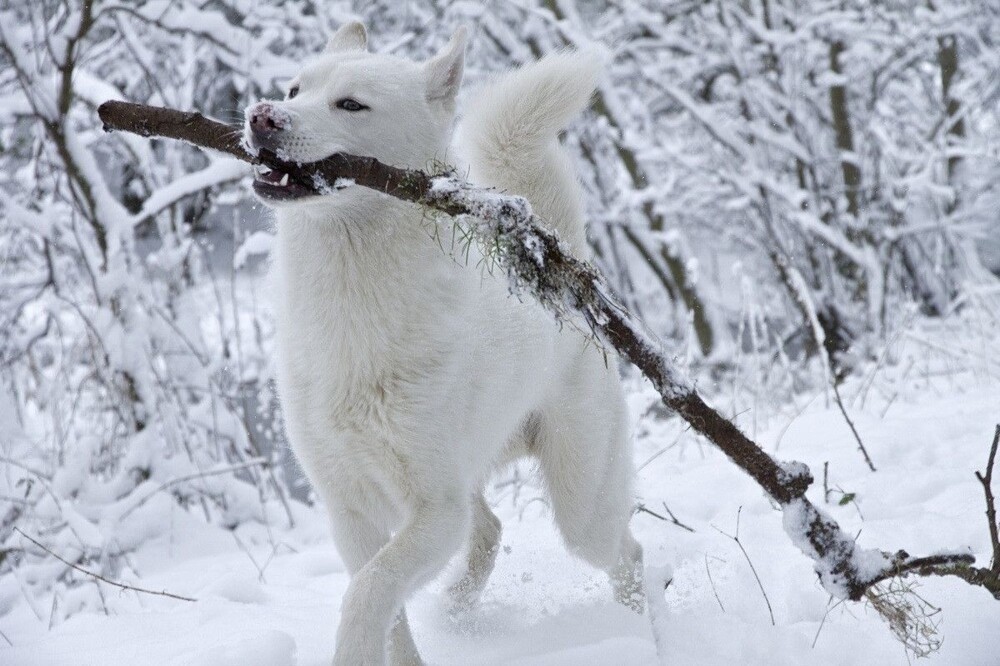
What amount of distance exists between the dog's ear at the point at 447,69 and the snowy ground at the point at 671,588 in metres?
1.64

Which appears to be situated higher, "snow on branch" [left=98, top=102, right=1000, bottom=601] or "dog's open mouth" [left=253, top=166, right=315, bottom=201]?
"dog's open mouth" [left=253, top=166, right=315, bottom=201]

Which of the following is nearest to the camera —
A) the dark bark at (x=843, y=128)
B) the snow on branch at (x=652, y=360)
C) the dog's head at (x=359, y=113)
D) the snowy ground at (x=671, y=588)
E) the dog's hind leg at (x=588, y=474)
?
the snow on branch at (x=652, y=360)

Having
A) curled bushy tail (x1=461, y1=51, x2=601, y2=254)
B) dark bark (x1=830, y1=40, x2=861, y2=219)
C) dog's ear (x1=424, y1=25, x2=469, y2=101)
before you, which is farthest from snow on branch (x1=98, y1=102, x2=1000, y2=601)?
dark bark (x1=830, y1=40, x2=861, y2=219)

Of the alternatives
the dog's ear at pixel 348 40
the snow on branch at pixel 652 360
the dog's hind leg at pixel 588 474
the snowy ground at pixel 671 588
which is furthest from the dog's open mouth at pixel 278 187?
the dog's hind leg at pixel 588 474

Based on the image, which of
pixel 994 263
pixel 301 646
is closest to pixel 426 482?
pixel 301 646

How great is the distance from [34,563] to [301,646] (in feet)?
7.57

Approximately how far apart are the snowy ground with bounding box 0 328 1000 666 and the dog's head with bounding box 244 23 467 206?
1268 millimetres

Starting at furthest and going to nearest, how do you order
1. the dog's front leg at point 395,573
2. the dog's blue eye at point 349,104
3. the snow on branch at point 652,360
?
the dog's blue eye at point 349,104 → the dog's front leg at point 395,573 → the snow on branch at point 652,360

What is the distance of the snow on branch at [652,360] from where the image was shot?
186 centimetres

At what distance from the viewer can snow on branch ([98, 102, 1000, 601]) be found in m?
1.86

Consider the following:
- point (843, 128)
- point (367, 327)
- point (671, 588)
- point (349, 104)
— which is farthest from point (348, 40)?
point (843, 128)

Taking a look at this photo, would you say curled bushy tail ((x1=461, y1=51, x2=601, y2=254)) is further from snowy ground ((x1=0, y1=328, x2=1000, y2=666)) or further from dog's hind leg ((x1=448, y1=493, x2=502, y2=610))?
snowy ground ((x1=0, y1=328, x2=1000, y2=666))

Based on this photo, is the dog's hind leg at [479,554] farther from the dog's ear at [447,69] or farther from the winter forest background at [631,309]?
the dog's ear at [447,69]

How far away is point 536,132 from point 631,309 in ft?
3.99
